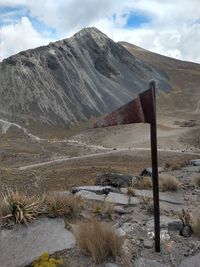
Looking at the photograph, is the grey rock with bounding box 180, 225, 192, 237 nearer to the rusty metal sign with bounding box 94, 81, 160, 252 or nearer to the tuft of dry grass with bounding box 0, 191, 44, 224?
the rusty metal sign with bounding box 94, 81, 160, 252

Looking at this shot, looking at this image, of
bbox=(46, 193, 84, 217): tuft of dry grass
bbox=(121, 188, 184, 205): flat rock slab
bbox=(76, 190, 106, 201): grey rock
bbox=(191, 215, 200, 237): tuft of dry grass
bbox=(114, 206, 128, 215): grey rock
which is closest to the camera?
bbox=(191, 215, 200, 237): tuft of dry grass

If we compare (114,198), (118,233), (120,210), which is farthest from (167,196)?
(118,233)

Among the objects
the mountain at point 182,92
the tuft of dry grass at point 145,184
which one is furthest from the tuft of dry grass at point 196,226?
the mountain at point 182,92

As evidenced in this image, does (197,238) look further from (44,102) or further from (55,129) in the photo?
(44,102)

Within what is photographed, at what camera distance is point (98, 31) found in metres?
85.3

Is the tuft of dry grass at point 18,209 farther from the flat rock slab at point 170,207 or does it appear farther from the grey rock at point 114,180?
the grey rock at point 114,180

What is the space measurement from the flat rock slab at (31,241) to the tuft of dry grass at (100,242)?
415 millimetres

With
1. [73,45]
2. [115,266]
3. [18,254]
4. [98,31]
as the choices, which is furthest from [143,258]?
[98,31]

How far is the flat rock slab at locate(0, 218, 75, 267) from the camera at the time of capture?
686 cm

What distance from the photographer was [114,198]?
10453 millimetres

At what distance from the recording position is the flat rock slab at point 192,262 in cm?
662

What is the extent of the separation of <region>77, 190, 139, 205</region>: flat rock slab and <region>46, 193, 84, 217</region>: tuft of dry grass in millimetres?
1482

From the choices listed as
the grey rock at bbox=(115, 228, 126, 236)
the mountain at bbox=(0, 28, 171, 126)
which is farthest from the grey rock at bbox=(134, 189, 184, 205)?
the mountain at bbox=(0, 28, 171, 126)

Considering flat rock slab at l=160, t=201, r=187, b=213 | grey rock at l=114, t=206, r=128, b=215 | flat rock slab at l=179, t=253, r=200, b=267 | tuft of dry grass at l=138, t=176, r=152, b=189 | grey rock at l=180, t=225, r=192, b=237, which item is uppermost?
tuft of dry grass at l=138, t=176, r=152, b=189
